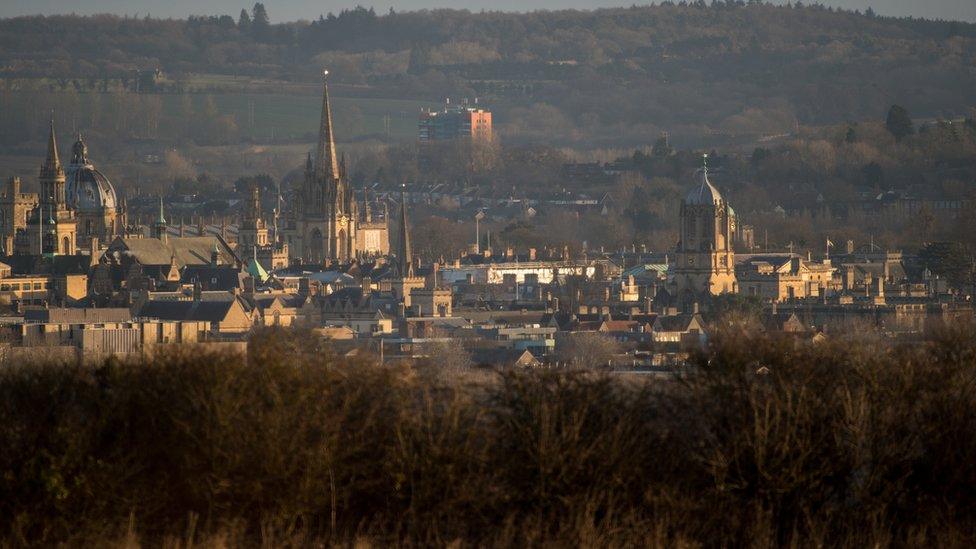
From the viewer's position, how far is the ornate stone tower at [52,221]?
348 feet

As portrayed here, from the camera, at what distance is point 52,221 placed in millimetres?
109375

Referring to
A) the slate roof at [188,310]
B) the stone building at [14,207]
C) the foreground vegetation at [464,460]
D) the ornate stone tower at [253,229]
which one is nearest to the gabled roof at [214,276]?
the slate roof at [188,310]

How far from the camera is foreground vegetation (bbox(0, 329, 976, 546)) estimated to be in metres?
31.5

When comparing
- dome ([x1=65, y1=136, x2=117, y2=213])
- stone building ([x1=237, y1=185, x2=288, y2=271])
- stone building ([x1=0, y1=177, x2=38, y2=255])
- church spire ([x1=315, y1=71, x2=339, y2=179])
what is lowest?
stone building ([x1=237, y1=185, x2=288, y2=271])

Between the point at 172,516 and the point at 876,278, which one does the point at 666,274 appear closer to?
the point at 876,278

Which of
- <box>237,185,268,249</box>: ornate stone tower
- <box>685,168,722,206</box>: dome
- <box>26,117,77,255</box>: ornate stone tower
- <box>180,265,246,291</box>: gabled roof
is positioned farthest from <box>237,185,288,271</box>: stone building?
<box>685,168,722,206</box>: dome

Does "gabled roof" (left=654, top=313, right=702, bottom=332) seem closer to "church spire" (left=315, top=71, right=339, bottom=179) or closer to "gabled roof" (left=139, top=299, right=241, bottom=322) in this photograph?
"gabled roof" (left=139, top=299, right=241, bottom=322)

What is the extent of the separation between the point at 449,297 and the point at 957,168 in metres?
62.3

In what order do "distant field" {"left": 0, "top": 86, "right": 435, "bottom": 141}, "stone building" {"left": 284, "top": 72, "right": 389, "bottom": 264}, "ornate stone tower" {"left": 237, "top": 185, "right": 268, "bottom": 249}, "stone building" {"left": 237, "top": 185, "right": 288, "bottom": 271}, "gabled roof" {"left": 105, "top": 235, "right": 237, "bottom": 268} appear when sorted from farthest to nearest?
"distant field" {"left": 0, "top": 86, "right": 435, "bottom": 141}
"stone building" {"left": 284, "top": 72, "right": 389, "bottom": 264}
"ornate stone tower" {"left": 237, "top": 185, "right": 268, "bottom": 249}
"stone building" {"left": 237, "top": 185, "right": 288, "bottom": 271}
"gabled roof" {"left": 105, "top": 235, "right": 237, "bottom": 268}

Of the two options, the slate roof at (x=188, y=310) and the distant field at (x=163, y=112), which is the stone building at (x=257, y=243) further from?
the distant field at (x=163, y=112)

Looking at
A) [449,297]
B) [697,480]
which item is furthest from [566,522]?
[449,297]

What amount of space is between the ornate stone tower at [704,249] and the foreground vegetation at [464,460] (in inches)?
2399

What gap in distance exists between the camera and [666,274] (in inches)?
4176

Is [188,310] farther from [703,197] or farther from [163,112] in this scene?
[163,112]
